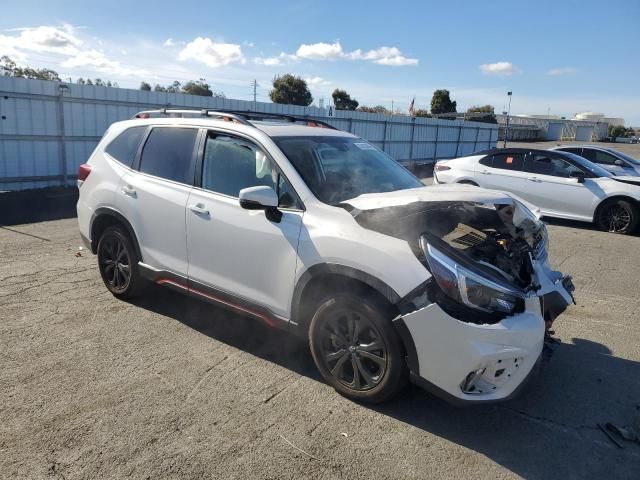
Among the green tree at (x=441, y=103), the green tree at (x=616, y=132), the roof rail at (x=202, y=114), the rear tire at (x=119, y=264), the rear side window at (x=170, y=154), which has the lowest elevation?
the rear tire at (x=119, y=264)

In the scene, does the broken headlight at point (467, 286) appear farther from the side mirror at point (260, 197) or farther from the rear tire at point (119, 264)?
the rear tire at point (119, 264)

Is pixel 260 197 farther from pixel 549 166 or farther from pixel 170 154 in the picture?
pixel 549 166

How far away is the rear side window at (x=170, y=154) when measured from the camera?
4293 mm

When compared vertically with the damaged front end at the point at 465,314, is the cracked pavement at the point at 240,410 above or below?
below

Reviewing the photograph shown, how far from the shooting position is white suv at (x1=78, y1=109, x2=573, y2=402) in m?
2.91

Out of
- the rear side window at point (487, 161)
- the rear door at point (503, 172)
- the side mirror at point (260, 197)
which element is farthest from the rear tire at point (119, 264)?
the rear side window at point (487, 161)

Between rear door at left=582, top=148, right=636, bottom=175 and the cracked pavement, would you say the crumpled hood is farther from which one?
rear door at left=582, top=148, right=636, bottom=175

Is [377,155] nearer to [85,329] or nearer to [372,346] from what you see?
[372,346]

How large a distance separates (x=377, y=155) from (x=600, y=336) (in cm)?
263

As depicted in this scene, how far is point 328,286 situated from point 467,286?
92 cm

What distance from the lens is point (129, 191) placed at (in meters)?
4.61

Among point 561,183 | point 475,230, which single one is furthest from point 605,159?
Result: point 475,230

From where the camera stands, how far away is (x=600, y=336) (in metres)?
4.64

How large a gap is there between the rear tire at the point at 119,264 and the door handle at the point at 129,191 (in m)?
0.37
